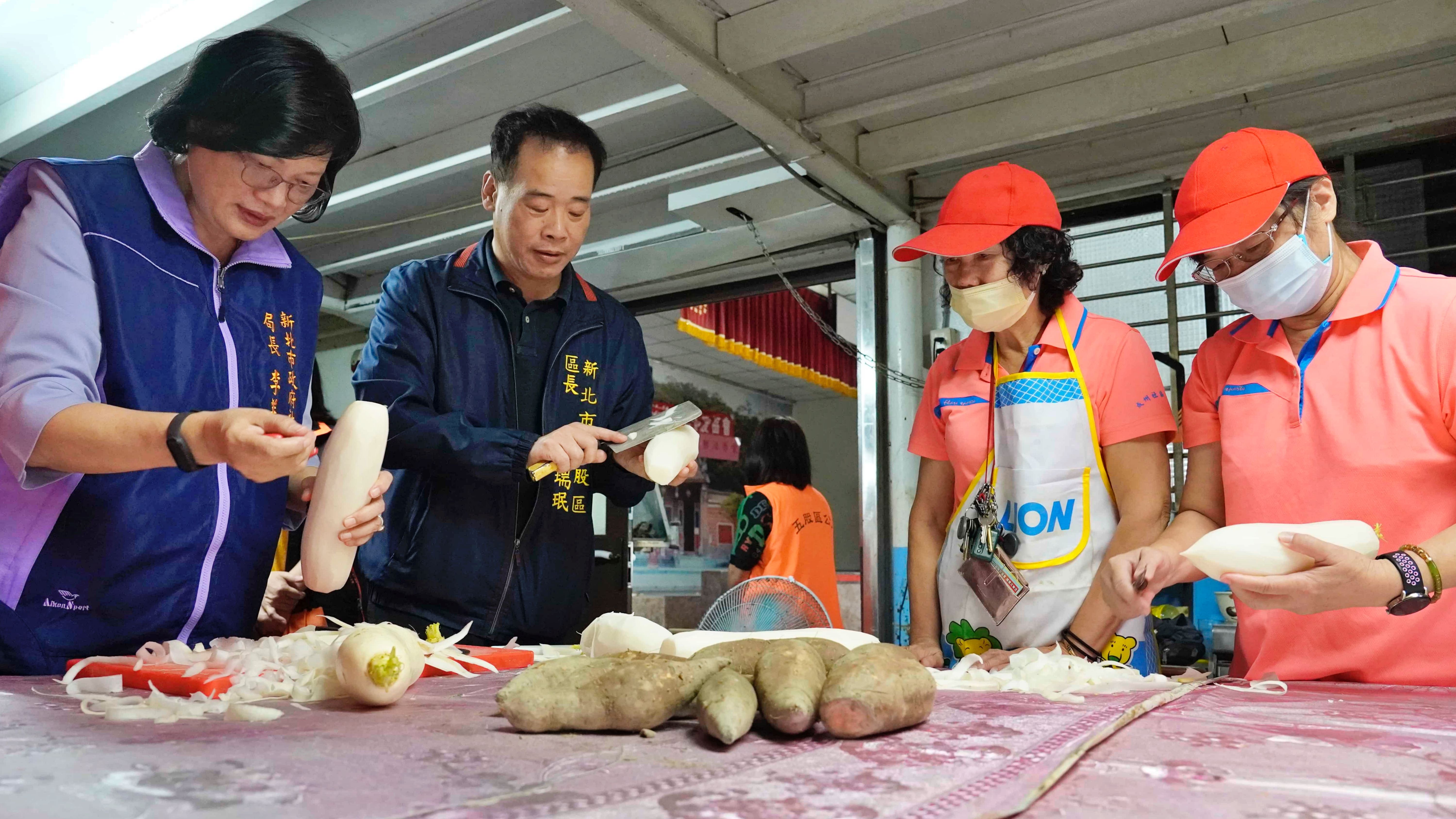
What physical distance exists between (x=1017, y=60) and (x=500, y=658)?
3.46 m

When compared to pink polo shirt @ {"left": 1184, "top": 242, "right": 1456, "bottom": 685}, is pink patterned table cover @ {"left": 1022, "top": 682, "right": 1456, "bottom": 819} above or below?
below

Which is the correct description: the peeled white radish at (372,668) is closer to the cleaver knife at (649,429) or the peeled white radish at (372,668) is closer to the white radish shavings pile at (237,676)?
the white radish shavings pile at (237,676)

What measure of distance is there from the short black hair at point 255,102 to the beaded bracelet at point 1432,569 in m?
2.06

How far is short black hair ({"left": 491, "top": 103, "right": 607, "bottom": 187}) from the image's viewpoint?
2398 millimetres

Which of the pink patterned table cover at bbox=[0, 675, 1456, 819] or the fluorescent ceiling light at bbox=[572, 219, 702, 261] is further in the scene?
the fluorescent ceiling light at bbox=[572, 219, 702, 261]

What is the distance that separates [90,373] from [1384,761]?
6.11 feet

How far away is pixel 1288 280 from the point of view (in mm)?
1963

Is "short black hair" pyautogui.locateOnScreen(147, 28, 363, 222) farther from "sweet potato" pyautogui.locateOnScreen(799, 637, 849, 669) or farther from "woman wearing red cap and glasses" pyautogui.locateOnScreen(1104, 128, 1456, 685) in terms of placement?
"woman wearing red cap and glasses" pyautogui.locateOnScreen(1104, 128, 1456, 685)

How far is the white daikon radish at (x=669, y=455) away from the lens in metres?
2.03

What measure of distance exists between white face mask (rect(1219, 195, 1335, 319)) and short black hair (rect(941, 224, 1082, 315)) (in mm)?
560

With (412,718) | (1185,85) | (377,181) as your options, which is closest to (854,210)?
(1185,85)

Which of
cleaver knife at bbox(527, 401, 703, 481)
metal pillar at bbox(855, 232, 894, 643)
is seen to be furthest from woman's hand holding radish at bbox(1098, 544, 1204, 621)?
metal pillar at bbox(855, 232, 894, 643)

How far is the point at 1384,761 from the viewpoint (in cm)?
98

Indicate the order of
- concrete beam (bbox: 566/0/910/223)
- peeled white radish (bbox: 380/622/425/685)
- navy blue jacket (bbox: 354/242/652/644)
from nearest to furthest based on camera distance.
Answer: peeled white radish (bbox: 380/622/425/685) → navy blue jacket (bbox: 354/242/652/644) → concrete beam (bbox: 566/0/910/223)
